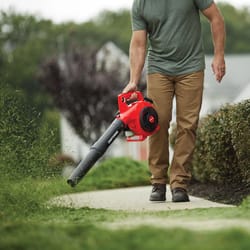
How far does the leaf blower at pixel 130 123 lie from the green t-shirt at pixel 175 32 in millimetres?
474

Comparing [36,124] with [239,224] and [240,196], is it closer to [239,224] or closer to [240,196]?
[240,196]

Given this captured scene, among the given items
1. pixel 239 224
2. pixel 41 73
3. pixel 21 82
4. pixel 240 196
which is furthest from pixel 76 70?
pixel 239 224

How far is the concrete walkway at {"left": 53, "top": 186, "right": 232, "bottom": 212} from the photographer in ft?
27.3

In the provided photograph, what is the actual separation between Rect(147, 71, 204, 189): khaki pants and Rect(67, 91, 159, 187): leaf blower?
13.8 inches

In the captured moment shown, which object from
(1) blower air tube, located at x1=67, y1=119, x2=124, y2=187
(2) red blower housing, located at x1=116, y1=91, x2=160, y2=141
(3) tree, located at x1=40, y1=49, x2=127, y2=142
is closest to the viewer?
(1) blower air tube, located at x1=67, y1=119, x2=124, y2=187

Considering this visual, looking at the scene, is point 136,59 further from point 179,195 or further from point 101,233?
point 101,233

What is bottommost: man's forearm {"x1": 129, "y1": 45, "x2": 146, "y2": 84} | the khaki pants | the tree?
the tree

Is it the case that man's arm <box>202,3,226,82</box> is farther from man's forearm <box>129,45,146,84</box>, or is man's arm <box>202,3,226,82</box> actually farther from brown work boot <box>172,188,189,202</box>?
brown work boot <box>172,188,189,202</box>

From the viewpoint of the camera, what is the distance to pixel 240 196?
898cm

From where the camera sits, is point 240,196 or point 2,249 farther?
point 240,196

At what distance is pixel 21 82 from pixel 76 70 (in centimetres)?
2626

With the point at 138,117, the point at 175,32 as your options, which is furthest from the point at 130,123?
the point at 175,32

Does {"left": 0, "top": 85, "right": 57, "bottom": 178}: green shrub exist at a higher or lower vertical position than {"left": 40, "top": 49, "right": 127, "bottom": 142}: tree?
higher

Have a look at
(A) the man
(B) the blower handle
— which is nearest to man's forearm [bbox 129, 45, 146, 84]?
(A) the man
